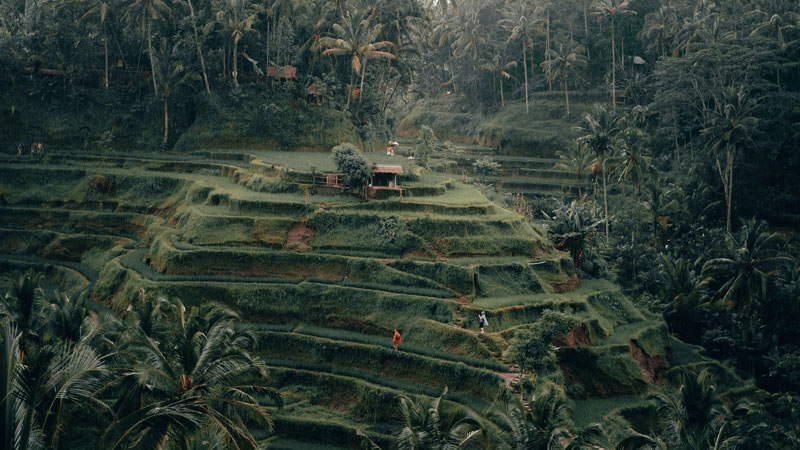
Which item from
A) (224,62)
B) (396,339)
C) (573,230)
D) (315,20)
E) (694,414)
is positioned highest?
(315,20)

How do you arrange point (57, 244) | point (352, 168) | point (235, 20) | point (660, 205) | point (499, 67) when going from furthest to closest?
point (499, 67)
point (235, 20)
point (660, 205)
point (57, 244)
point (352, 168)

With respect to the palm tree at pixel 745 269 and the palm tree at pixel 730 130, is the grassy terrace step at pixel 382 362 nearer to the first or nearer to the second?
the palm tree at pixel 745 269

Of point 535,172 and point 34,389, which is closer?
point 34,389

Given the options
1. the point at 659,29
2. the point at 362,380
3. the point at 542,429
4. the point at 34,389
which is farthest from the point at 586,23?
the point at 34,389

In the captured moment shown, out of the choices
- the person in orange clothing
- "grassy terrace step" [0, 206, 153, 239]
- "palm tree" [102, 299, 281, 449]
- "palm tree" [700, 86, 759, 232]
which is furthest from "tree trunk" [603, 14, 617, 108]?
"palm tree" [102, 299, 281, 449]

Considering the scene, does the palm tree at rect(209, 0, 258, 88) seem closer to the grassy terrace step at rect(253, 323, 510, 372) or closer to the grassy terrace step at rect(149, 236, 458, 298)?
the grassy terrace step at rect(149, 236, 458, 298)

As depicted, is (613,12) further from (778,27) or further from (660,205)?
(660,205)

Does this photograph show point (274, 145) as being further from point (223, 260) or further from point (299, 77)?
point (223, 260)

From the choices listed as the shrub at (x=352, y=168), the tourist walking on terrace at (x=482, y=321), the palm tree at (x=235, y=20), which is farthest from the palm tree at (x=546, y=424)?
the palm tree at (x=235, y=20)
